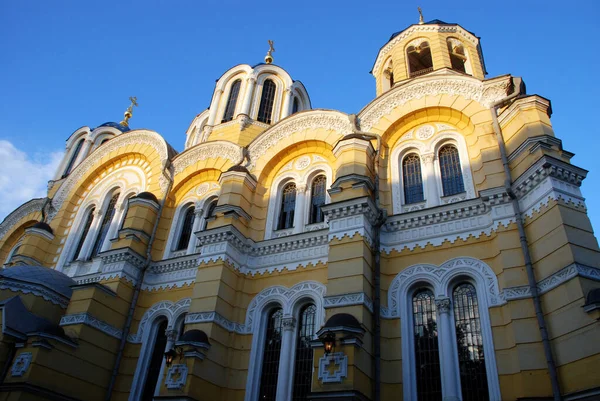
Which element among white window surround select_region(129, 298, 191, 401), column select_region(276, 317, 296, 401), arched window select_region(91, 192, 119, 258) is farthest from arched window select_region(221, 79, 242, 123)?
column select_region(276, 317, 296, 401)

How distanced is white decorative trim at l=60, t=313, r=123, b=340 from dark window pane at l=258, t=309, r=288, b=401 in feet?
19.1

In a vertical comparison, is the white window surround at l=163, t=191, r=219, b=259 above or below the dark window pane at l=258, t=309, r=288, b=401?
above

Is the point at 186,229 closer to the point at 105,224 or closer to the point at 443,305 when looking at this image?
the point at 105,224

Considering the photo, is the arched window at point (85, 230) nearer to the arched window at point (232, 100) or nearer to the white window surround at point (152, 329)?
the white window surround at point (152, 329)

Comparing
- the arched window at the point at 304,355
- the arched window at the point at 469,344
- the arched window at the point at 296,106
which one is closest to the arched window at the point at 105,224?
the arched window at the point at 296,106

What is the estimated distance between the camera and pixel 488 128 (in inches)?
594

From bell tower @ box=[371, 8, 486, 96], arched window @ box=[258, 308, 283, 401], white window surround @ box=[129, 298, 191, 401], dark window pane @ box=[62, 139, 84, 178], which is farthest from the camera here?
dark window pane @ box=[62, 139, 84, 178]

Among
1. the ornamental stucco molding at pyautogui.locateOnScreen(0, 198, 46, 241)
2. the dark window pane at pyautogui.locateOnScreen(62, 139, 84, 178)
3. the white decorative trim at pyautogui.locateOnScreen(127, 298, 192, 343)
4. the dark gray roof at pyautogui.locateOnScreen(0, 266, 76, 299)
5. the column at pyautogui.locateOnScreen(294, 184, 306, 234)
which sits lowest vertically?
the white decorative trim at pyautogui.locateOnScreen(127, 298, 192, 343)

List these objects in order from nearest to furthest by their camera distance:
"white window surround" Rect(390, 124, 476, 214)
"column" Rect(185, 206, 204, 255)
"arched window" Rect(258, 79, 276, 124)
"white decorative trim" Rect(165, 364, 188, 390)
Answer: "white decorative trim" Rect(165, 364, 188, 390) < "white window surround" Rect(390, 124, 476, 214) < "column" Rect(185, 206, 204, 255) < "arched window" Rect(258, 79, 276, 124)

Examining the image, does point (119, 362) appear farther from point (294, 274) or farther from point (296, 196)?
point (296, 196)

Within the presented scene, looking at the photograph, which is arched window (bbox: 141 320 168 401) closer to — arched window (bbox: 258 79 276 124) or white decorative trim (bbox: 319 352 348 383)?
white decorative trim (bbox: 319 352 348 383)

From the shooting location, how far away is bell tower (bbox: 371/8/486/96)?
69.0ft

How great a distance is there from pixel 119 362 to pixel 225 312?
473cm

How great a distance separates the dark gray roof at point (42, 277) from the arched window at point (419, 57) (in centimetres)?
1697
